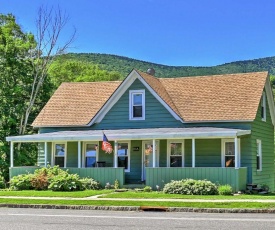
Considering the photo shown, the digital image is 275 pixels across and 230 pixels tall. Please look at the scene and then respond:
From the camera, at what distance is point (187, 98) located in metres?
28.6

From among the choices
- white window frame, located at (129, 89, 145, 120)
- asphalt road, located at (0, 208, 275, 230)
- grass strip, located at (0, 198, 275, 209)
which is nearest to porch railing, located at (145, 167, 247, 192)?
white window frame, located at (129, 89, 145, 120)

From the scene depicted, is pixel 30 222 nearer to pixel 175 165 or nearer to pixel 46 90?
pixel 175 165

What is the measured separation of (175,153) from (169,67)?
182 ft

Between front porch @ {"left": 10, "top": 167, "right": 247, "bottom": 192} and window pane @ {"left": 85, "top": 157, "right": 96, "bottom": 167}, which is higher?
window pane @ {"left": 85, "top": 157, "right": 96, "bottom": 167}

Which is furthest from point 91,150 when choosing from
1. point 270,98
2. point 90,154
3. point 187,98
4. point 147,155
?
point 270,98

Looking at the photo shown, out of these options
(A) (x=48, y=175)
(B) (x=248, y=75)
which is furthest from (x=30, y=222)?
(B) (x=248, y=75)

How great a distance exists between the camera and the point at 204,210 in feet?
51.9

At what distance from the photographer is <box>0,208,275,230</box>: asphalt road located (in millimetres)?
11938

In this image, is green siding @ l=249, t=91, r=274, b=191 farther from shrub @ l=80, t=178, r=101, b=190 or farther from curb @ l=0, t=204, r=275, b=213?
curb @ l=0, t=204, r=275, b=213

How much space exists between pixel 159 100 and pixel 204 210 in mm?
12113

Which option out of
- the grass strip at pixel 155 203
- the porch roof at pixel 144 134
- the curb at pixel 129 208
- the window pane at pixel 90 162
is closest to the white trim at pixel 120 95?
the porch roof at pixel 144 134

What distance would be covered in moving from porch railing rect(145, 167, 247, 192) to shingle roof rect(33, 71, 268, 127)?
3491 millimetres

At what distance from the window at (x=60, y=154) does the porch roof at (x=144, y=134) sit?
39.7 inches

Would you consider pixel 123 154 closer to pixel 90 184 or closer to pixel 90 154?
pixel 90 154
